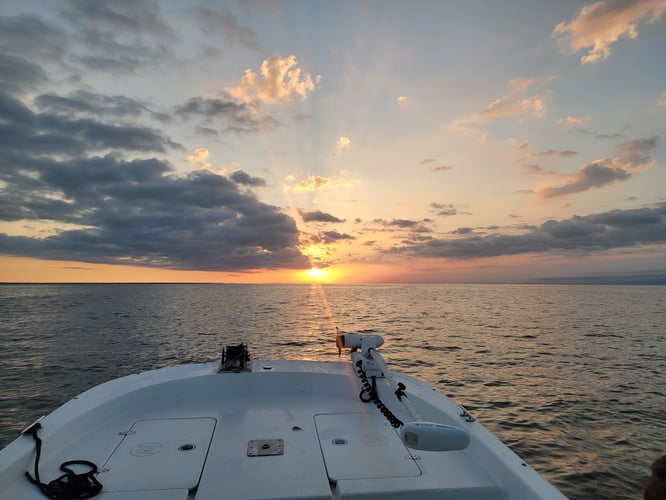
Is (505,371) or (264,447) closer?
(264,447)

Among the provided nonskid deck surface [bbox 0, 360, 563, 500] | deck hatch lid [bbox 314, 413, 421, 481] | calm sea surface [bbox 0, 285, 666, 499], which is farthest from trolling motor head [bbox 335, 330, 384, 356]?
calm sea surface [bbox 0, 285, 666, 499]

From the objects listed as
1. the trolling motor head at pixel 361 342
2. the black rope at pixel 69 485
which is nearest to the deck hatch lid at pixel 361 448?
the trolling motor head at pixel 361 342

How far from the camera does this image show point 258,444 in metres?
4.57

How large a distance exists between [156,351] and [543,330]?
30.6 m

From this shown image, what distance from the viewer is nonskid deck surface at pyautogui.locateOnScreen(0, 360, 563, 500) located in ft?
11.8

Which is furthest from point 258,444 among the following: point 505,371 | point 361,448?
point 505,371

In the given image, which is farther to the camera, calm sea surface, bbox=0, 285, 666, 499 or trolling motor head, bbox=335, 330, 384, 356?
calm sea surface, bbox=0, 285, 666, 499

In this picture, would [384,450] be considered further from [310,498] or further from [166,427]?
[166,427]

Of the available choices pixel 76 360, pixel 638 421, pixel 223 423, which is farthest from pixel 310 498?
pixel 76 360

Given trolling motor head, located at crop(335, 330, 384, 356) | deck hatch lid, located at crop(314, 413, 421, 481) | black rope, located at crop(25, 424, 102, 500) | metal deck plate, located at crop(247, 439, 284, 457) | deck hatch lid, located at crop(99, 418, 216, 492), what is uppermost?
trolling motor head, located at crop(335, 330, 384, 356)

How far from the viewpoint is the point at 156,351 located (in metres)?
22.5

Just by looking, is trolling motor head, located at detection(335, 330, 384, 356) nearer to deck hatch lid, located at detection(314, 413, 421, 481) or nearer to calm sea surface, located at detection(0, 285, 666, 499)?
deck hatch lid, located at detection(314, 413, 421, 481)

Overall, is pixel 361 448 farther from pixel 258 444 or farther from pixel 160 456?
pixel 160 456

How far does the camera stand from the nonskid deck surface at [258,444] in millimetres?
3602
